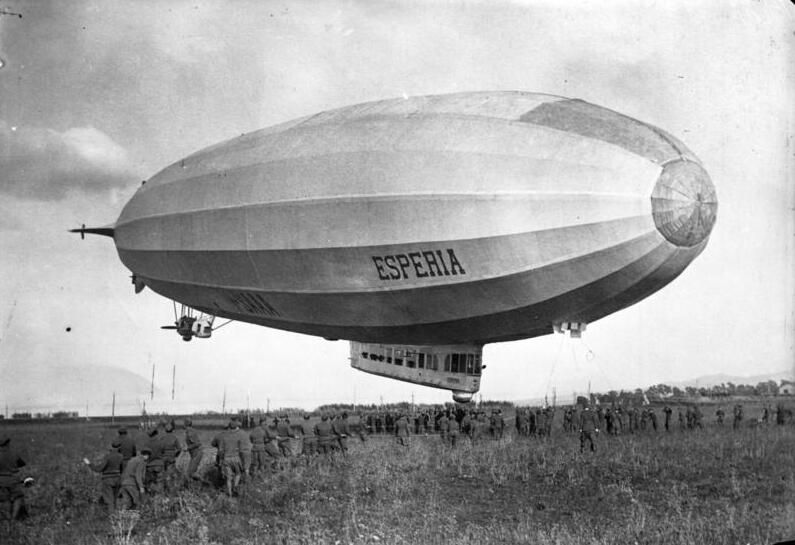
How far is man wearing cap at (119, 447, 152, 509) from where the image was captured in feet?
33.2

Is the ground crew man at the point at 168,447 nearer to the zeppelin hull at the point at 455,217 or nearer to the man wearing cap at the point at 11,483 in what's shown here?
the man wearing cap at the point at 11,483

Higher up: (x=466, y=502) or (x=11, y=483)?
(x=11, y=483)

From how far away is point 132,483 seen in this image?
1016 cm

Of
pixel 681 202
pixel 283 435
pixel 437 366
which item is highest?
pixel 681 202

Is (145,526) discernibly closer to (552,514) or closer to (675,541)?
(552,514)

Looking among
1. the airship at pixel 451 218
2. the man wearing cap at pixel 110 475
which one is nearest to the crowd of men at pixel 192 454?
the man wearing cap at pixel 110 475

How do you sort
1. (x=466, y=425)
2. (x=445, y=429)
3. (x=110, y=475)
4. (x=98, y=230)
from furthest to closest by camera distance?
(x=466, y=425), (x=445, y=429), (x=98, y=230), (x=110, y=475)

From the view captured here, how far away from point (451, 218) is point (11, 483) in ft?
24.2

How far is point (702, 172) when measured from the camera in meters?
10.5

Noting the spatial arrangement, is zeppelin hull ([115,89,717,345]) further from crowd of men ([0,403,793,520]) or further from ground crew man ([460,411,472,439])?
ground crew man ([460,411,472,439])

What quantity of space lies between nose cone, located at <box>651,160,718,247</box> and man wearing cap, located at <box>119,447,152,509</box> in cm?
849

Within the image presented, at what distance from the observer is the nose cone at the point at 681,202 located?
1015 centimetres

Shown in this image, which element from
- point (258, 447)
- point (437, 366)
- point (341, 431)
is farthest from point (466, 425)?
point (258, 447)

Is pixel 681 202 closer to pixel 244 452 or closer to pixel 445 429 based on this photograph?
pixel 244 452
